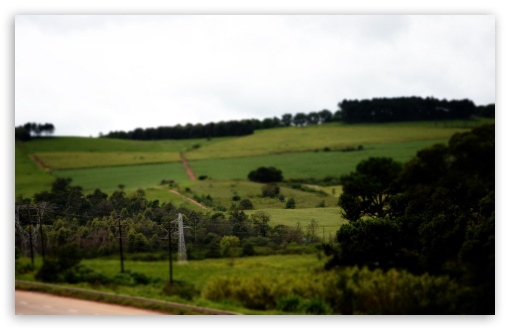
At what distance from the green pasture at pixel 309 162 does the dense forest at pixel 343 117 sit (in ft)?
1.37

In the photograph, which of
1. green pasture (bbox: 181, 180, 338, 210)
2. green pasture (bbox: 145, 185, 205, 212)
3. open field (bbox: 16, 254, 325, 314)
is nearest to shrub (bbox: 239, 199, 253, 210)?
green pasture (bbox: 181, 180, 338, 210)

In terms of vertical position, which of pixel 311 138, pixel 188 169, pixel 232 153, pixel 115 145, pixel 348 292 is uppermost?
pixel 311 138

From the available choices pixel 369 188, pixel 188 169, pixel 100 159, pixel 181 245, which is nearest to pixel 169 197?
pixel 181 245

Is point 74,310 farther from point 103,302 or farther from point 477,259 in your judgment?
point 477,259

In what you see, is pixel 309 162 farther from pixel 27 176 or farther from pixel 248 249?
pixel 27 176

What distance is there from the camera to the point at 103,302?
725cm

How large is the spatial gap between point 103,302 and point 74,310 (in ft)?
1.17

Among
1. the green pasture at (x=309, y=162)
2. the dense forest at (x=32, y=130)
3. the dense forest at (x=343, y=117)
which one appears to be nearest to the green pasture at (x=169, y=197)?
the green pasture at (x=309, y=162)

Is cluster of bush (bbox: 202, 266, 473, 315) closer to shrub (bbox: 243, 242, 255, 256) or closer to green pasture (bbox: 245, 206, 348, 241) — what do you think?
shrub (bbox: 243, 242, 255, 256)

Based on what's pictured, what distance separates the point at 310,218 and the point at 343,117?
1.85m

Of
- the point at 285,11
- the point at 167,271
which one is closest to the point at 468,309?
the point at 167,271

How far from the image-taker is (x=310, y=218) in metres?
7.92

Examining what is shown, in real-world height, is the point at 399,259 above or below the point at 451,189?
below

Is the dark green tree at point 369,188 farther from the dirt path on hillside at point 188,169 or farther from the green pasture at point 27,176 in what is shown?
the green pasture at point 27,176
